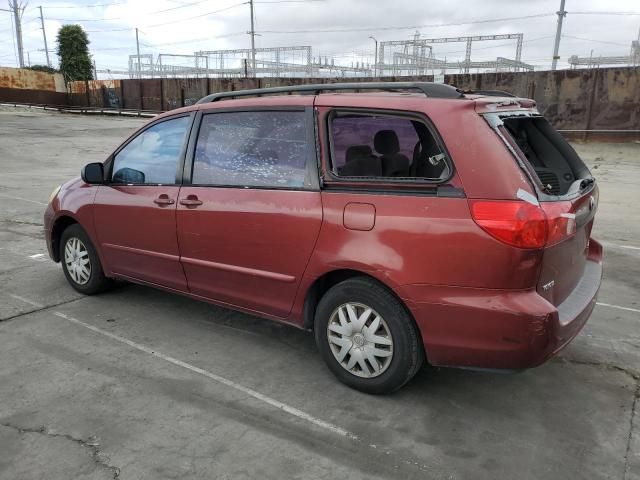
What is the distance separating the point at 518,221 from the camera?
101 inches

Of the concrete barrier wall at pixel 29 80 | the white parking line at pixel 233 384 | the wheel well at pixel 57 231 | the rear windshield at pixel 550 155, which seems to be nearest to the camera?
the white parking line at pixel 233 384

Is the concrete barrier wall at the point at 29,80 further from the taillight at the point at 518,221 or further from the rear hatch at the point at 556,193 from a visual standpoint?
the taillight at the point at 518,221

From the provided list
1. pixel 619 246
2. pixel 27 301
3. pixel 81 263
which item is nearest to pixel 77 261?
pixel 81 263

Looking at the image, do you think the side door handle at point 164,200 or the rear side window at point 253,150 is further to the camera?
the side door handle at point 164,200

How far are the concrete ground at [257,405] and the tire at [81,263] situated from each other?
13cm

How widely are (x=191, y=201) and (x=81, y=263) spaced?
5.49 ft

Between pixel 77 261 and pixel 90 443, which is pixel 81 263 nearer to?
pixel 77 261

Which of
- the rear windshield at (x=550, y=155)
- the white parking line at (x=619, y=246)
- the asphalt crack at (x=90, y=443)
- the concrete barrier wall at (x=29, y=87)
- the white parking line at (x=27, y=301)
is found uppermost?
the concrete barrier wall at (x=29, y=87)

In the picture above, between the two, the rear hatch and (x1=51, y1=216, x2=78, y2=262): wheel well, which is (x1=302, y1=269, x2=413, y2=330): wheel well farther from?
(x1=51, y1=216, x2=78, y2=262): wheel well

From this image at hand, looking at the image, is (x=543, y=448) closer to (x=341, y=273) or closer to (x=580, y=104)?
(x=341, y=273)

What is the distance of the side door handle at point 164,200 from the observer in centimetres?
387

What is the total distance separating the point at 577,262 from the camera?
3.14 metres

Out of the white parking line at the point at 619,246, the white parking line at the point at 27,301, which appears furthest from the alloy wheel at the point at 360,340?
the white parking line at the point at 619,246

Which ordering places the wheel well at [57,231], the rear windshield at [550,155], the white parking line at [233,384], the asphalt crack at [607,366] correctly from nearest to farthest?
the white parking line at [233,384] < the asphalt crack at [607,366] < the rear windshield at [550,155] < the wheel well at [57,231]
